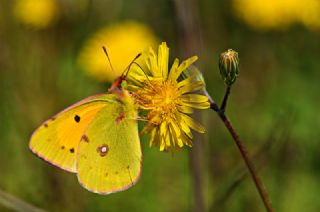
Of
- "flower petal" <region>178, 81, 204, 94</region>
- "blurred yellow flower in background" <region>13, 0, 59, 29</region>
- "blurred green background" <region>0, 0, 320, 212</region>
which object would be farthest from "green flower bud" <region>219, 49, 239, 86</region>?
"blurred yellow flower in background" <region>13, 0, 59, 29</region>

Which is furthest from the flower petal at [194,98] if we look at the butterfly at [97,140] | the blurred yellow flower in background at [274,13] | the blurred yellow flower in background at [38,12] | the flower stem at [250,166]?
the blurred yellow flower in background at [38,12]

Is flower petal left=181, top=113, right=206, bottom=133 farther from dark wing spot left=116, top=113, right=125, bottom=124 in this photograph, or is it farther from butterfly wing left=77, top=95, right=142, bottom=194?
dark wing spot left=116, top=113, right=125, bottom=124

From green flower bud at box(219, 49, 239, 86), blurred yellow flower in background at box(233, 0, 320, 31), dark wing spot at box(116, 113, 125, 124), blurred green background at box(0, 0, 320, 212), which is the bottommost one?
blurred green background at box(0, 0, 320, 212)

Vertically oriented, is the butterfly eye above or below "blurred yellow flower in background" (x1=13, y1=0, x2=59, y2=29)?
above

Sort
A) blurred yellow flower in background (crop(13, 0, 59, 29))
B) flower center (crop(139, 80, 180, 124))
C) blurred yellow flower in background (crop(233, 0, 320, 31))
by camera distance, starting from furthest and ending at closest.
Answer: blurred yellow flower in background (crop(13, 0, 59, 29)) < blurred yellow flower in background (crop(233, 0, 320, 31)) < flower center (crop(139, 80, 180, 124))

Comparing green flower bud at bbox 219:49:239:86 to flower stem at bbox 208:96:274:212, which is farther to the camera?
green flower bud at bbox 219:49:239:86

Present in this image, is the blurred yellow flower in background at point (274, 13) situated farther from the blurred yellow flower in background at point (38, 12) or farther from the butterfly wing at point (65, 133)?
the butterfly wing at point (65, 133)

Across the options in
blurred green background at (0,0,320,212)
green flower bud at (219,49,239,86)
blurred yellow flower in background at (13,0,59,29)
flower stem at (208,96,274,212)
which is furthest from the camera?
blurred yellow flower in background at (13,0,59,29)
